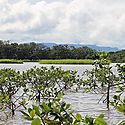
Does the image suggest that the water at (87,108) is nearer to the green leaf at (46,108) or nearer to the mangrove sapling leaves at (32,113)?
the green leaf at (46,108)

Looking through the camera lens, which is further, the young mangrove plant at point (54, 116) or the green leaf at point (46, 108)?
the green leaf at point (46, 108)

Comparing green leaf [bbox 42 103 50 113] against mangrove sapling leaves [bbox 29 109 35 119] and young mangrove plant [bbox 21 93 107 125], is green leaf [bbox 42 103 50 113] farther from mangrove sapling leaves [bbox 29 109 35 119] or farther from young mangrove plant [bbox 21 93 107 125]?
mangrove sapling leaves [bbox 29 109 35 119]

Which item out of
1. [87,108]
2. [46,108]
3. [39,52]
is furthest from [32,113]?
[39,52]

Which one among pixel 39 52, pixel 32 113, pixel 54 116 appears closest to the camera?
pixel 32 113

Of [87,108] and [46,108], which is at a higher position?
[46,108]

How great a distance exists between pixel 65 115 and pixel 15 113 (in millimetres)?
10230

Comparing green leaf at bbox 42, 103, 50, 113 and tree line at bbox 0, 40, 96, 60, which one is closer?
green leaf at bbox 42, 103, 50, 113

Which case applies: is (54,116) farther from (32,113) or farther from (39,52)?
(39,52)

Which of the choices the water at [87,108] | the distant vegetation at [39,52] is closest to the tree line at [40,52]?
the distant vegetation at [39,52]

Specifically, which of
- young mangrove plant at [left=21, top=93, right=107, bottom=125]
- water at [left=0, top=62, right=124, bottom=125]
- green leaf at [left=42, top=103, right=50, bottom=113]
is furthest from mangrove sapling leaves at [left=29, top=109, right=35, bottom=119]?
water at [left=0, top=62, right=124, bottom=125]

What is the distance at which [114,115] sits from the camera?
12000mm

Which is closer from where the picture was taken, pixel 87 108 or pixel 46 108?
pixel 46 108

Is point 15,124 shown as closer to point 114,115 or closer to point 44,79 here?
point 114,115

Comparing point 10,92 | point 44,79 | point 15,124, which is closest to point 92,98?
point 44,79
